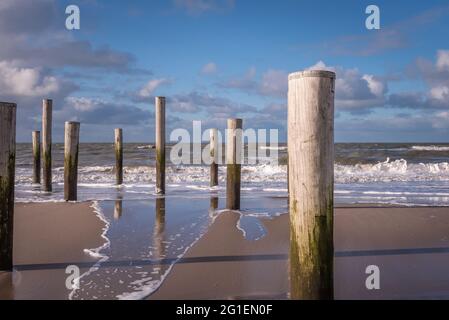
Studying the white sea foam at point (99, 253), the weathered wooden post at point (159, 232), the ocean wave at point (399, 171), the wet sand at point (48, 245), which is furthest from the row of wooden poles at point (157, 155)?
the ocean wave at point (399, 171)

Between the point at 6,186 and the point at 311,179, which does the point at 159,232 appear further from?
the point at 311,179

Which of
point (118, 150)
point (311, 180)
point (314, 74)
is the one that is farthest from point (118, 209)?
point (314, 74)

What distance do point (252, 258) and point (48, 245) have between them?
2.66 m

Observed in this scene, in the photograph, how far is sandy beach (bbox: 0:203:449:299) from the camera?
3.91m

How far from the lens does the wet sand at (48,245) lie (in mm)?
3951

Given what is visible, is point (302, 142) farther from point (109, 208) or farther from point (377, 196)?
point (377, 196)

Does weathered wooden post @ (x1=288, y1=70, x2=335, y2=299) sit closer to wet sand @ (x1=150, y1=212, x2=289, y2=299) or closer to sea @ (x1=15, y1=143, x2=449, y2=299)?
wet sand @ (x1=150, y1=212, x2=289, y2=299)

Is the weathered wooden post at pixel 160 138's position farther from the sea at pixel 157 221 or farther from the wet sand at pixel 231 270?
the wet sand at pixel 231 270

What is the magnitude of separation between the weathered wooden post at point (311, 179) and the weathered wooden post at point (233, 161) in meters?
5.25

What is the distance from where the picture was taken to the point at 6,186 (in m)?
4.40

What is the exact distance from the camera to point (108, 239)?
235 inches

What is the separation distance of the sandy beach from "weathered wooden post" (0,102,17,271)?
0.22 m
